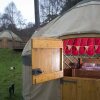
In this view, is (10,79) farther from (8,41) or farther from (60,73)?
(8,41)

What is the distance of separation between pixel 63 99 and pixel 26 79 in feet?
5.51

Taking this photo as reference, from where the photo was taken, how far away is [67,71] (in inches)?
258

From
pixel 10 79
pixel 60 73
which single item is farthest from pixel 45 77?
pixel 10 79

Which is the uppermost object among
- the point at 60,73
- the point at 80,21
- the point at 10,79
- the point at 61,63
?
the point at 80,21

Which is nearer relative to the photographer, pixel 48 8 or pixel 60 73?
pixel 60 73

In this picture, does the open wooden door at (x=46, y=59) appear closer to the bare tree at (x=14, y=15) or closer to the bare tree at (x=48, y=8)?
the bare tree at (x=48, y=8)

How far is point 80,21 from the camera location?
5754mm

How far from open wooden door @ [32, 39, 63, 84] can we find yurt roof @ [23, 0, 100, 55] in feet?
1.25

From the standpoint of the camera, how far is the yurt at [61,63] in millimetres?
4859

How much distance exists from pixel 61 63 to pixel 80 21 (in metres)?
0.97

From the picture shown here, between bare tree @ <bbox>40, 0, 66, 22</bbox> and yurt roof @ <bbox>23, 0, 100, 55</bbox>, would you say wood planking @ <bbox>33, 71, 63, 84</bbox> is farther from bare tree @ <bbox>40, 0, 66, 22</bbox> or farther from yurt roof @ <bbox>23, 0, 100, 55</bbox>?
bare tree @ <bbox>40, 0, 66, 22</bbox>

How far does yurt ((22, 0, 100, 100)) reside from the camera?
486 centimetres

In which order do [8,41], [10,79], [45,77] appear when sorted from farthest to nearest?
1. [8,41]
2. [10,79]
3. [45,77]

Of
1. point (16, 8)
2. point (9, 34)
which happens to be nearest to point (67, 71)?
point (9, 34)
